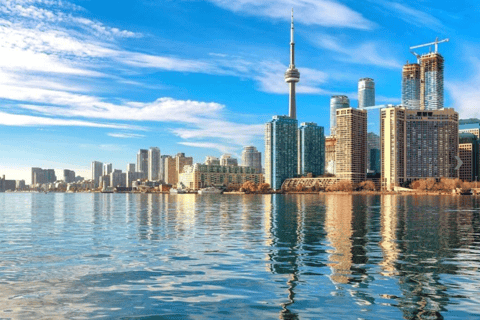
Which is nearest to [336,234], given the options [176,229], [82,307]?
[176,229]

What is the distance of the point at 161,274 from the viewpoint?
3478 cm

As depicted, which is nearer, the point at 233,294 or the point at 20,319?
the point at 20,319

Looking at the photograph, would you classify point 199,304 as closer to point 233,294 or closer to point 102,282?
point 233,294

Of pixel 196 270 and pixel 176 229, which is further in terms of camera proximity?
pixel 176 229

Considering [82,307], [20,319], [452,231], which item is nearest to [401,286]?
[82,307]

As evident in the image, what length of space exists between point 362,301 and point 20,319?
59.0ft

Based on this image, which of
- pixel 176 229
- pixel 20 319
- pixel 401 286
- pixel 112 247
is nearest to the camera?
pixel 20 319

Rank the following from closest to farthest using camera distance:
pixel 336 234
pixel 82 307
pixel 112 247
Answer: pixel 82 307, pixel 112 247, pixel 336 234

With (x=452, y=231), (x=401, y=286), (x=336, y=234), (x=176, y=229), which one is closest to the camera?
(x=401, y=286)

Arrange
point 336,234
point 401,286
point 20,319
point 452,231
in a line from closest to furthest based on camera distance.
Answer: point 20,319 < point 401,286 < point 336,234 < point 452,231

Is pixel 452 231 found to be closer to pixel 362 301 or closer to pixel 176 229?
pixel 176 229

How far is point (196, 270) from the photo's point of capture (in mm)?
36281

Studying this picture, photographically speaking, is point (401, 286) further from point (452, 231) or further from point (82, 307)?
point (452, 231)

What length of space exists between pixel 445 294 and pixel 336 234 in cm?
3318
